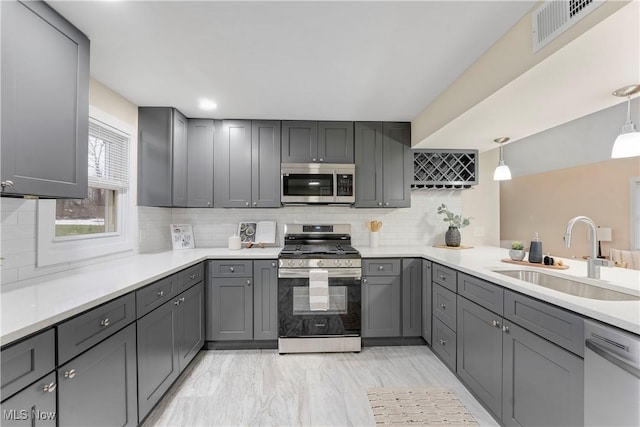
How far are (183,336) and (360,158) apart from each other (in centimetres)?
248

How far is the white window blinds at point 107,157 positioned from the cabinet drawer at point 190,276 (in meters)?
1.01

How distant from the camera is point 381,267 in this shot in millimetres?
2877

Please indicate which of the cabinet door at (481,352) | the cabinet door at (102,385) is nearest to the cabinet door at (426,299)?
the cabinet door at (481,352)

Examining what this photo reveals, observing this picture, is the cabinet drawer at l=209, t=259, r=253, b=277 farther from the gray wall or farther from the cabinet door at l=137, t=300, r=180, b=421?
the gray wall

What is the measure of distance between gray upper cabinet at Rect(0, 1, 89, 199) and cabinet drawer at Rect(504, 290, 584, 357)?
99.4 inches

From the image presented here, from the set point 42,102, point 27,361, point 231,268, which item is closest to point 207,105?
point 42,102

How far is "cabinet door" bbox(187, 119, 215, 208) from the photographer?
3.17 metres

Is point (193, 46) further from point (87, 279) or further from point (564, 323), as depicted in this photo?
point (564, 323)

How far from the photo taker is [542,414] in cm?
138

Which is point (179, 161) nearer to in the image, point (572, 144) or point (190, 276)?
point (190, 276)

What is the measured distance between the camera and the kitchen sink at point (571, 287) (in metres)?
1.54

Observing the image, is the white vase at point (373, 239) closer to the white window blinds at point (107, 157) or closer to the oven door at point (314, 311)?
the oven door at point (314, 311)

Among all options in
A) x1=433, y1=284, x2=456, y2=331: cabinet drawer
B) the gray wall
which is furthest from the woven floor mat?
the gray wall

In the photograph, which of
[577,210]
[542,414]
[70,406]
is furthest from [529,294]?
[577,210]
